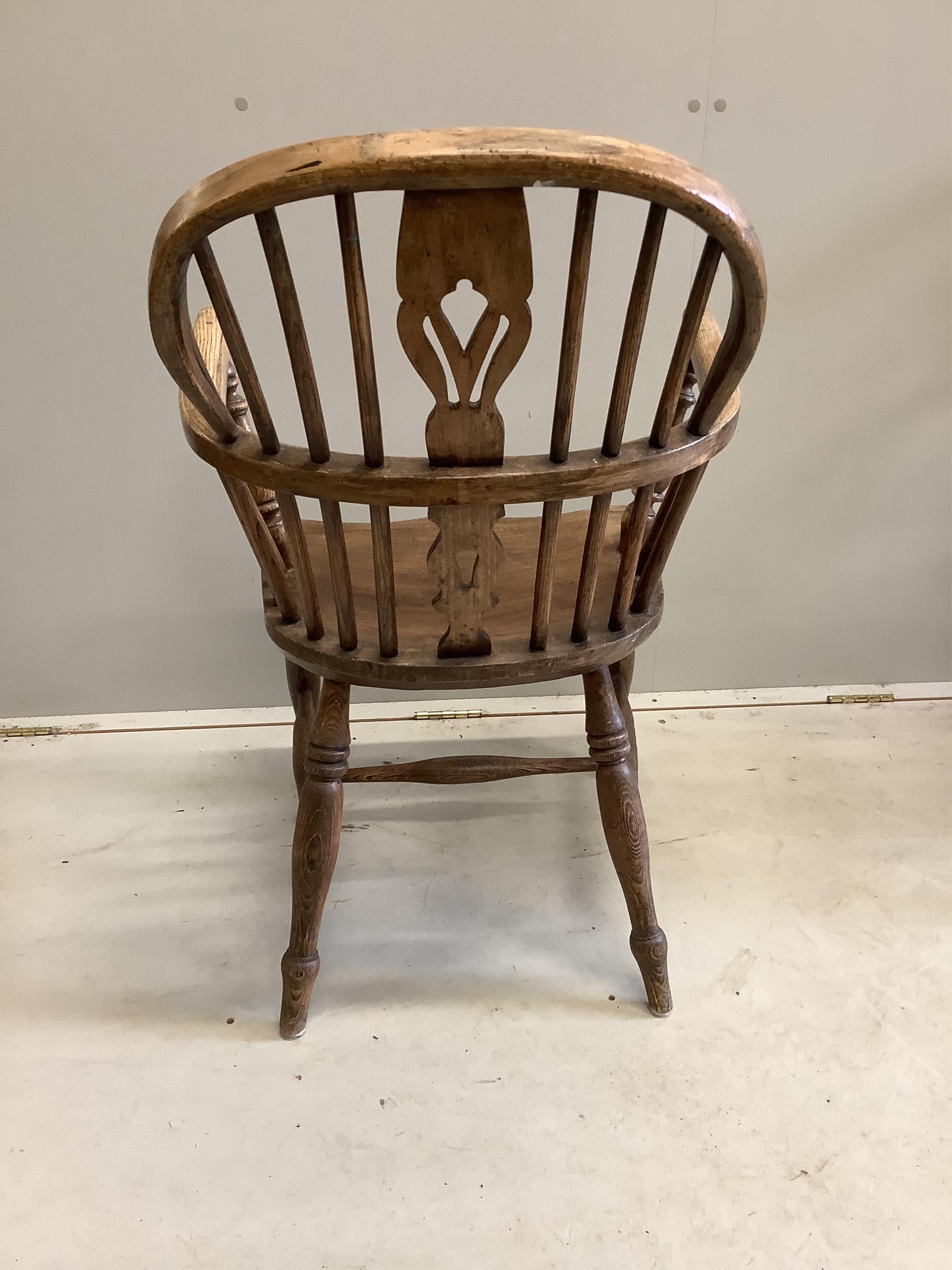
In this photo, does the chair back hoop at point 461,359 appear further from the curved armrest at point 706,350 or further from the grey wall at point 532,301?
the grey wall at point 532,301

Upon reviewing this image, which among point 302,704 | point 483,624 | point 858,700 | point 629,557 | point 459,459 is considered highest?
point 459,459

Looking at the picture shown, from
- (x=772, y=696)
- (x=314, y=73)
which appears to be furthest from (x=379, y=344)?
(x=772, y=696)

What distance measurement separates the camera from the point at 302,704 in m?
1.33

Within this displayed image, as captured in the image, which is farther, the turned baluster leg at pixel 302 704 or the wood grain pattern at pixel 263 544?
the turned baluster leg at pixel 302 704

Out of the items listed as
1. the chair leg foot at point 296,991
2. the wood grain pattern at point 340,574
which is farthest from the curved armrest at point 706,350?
the chair leg foot at point 296,991

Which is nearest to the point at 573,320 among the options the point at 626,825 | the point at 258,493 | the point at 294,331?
the point at 294,331

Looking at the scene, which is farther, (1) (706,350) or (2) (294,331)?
(1) (706,350)

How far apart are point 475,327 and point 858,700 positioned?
4.04 feet

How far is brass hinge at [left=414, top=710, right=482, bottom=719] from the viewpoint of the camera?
168 centimetres

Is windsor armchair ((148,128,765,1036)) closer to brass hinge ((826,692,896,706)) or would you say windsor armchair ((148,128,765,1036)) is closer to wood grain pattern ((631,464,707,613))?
wood grain pattern ((631,464,707,613))

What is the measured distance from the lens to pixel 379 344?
1403 mm

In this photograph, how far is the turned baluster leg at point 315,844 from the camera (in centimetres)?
105

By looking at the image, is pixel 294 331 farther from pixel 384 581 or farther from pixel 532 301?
pixel 532 301

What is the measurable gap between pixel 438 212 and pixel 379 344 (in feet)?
2.49
